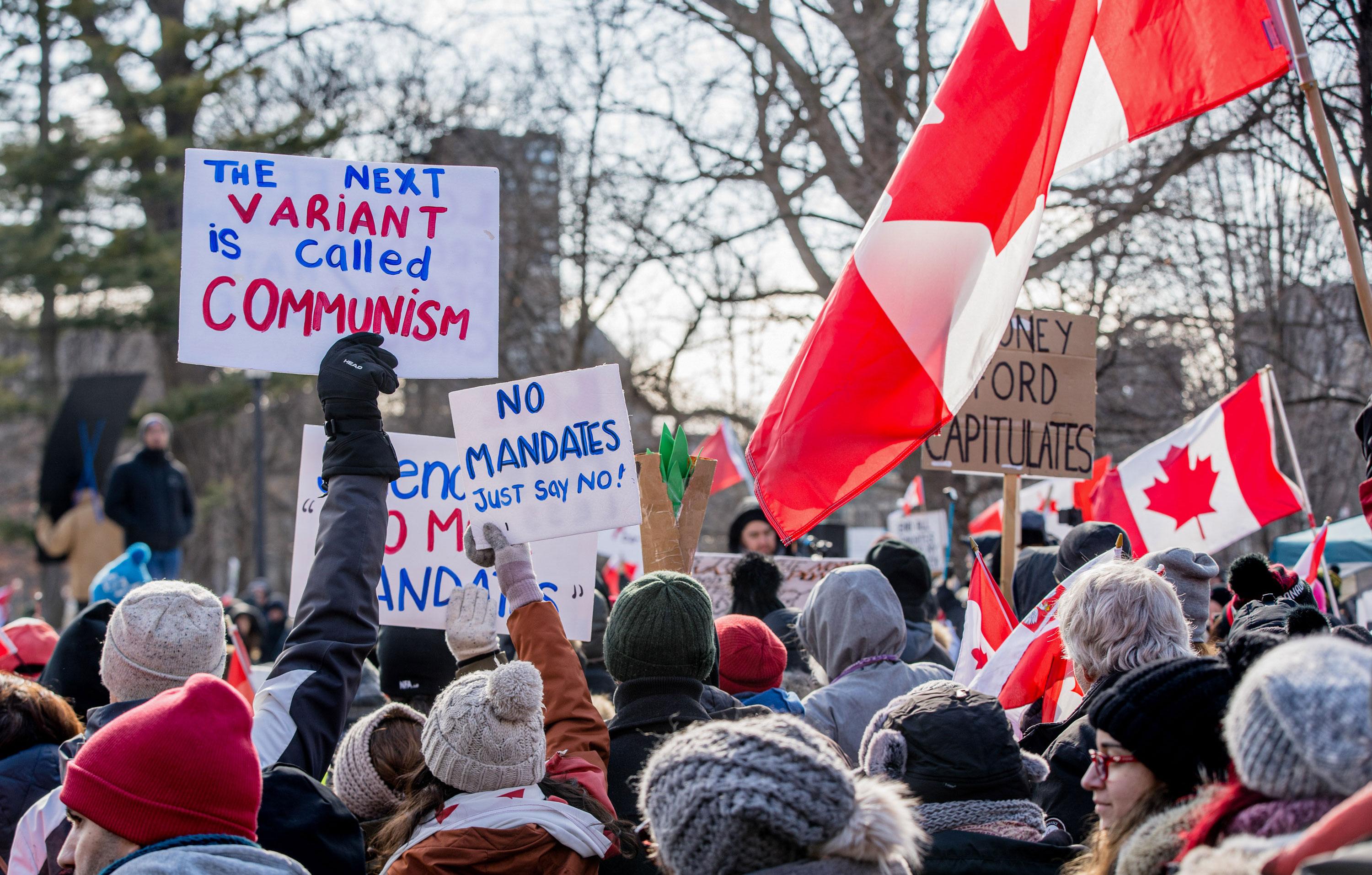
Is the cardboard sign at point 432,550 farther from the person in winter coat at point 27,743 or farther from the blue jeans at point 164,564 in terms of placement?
the blue jeans at point 164,564

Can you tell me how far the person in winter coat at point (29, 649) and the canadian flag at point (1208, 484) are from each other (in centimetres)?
481

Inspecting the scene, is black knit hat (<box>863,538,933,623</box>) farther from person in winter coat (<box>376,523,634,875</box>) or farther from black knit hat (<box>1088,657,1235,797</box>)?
black knit hat (<box>1088,657,1235,797</box>)

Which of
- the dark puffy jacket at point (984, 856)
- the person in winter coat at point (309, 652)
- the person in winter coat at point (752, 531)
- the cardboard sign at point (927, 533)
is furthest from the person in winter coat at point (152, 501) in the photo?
the dark puffy jacket at point (984, 856)

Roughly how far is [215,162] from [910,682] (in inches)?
100

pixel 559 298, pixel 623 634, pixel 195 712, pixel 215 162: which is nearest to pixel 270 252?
pixel 215 162

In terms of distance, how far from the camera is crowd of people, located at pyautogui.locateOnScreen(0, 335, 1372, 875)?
1837 millimetres

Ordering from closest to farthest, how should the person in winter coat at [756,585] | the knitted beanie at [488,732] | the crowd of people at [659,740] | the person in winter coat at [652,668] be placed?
the crowd of people at [659,740] → the knitted beanie at [488,732] → the person in winter coat at [652,668] → the person in winter coat at [756,585]

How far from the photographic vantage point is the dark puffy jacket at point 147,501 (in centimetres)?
1028

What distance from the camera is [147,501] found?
10.3 meters

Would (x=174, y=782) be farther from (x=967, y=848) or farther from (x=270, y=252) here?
(x=270, y=252)

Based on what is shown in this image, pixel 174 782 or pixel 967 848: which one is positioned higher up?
pixel 174 782

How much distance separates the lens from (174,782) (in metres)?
2.03

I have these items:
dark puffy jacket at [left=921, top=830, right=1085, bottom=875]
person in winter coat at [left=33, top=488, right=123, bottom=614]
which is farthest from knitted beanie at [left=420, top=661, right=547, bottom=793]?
person in winter coat at [left=33, top=488, right=123, bottom=614]

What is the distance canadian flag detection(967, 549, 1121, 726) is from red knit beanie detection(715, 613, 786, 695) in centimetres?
67
